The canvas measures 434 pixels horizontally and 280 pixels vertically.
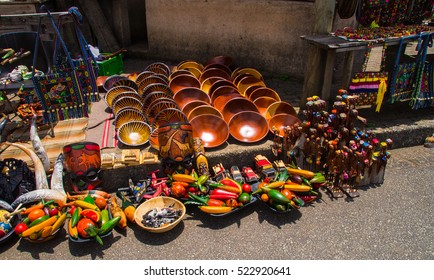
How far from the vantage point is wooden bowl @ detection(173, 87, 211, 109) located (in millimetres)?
6199

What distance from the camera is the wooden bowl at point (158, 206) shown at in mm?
3832

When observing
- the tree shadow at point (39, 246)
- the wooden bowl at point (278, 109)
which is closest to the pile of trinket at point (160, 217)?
the tree shadow at point (39, 246)

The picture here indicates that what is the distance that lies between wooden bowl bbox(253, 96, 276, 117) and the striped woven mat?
3.10m

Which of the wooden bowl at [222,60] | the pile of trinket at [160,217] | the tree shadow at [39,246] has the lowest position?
the tree shadow at [39,246]

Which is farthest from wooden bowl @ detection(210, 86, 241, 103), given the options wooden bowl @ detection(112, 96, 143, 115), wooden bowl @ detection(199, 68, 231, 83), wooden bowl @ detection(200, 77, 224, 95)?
wooden bowl @ detection(112, 96, 143, 115)

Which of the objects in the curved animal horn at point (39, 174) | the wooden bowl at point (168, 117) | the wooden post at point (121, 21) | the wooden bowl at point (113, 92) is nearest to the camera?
the curved animal horn at point (39, 174)

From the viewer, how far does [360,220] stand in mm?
4133

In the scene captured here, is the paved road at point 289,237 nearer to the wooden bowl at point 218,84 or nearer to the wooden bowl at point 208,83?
the wooden bowl at point 218,84

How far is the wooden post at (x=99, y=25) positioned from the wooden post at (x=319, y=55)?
19.9 ft

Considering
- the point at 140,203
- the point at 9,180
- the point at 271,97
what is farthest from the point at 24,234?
the point at 271,97

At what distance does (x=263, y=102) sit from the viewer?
621cm

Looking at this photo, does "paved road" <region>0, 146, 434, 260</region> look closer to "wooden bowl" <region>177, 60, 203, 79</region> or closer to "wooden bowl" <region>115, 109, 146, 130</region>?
"wooden bowl" <region>115, 109, 146, 130</region>

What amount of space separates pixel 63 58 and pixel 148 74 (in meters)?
1.85

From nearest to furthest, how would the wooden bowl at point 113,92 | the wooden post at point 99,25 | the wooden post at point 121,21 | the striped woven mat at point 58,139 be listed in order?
1. the striped woven mat at point 58,139
2. the wooden bowl at point 113,92
3. the wooden post at point 99,25
4. the wooden post at point 121,21
